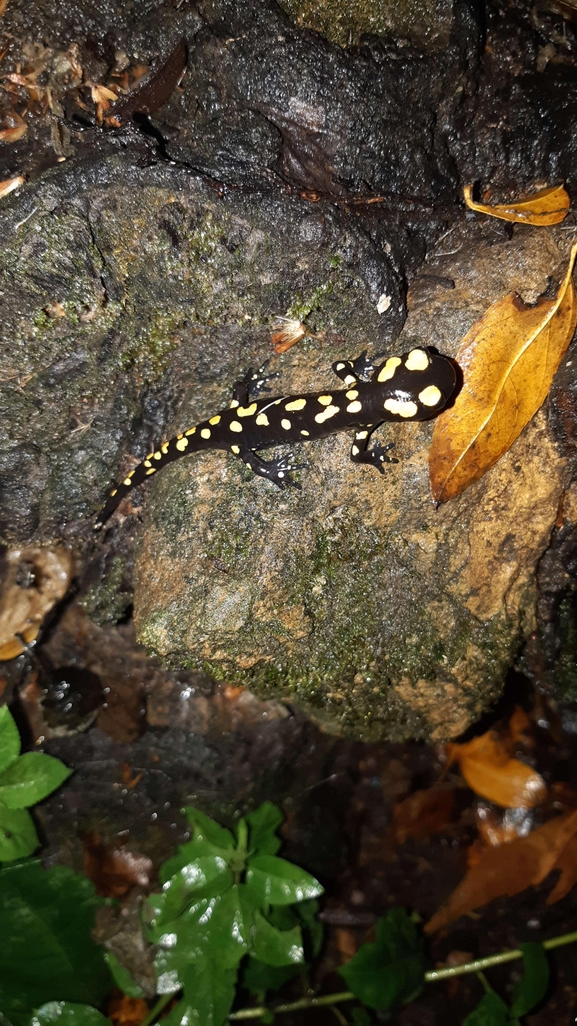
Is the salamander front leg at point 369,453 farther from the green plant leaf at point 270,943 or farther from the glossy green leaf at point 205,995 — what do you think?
the glossy green leaf at point 205,995

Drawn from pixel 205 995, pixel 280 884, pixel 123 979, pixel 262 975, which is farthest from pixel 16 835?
pixel 262 975

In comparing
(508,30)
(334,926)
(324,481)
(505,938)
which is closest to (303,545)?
(324,481)

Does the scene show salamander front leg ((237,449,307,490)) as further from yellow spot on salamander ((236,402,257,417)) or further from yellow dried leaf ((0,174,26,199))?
yellow dried leaf ((0,174,26,199))

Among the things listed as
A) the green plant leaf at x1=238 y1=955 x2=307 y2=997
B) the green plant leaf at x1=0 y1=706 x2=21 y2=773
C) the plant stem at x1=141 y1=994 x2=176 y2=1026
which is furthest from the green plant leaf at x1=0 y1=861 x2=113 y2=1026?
the green plant leaf at x1=238 y1=955 x2=307 y2=997

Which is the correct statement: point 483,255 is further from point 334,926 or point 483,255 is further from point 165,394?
point 334,926

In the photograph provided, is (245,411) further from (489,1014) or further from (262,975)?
(489,1014)

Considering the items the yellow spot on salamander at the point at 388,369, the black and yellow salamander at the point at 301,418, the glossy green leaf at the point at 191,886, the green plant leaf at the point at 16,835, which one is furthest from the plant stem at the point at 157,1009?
the yellow spot on salamander at the point at 388,369
